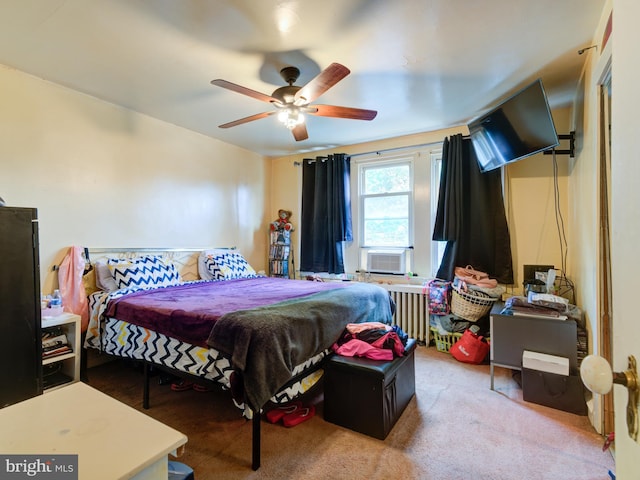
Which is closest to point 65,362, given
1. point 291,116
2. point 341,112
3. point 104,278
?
point 104,278

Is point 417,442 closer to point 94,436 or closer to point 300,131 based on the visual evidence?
point 94,436

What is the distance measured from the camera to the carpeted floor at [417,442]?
1617mm

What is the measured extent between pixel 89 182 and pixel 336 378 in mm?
2778

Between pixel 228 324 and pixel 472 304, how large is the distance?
2.51m

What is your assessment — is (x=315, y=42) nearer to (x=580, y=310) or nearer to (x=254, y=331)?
(x=254, y=331)

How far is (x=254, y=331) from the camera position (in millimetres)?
1675

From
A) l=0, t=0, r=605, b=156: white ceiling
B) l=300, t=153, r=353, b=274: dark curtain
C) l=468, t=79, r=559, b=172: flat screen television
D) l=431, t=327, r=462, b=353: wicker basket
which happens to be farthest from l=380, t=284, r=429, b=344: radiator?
l=0, t=0, r=605, b=156: white ceiling

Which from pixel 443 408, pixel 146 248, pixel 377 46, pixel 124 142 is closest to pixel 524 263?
pixel 443 408

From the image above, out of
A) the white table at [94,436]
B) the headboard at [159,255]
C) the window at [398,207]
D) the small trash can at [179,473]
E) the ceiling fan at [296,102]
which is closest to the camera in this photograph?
the white table at [94,436]

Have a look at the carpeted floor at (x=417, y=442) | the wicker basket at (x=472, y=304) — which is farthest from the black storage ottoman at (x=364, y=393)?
the wicker basket at (x=472, y=304)

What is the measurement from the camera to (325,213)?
439 cm

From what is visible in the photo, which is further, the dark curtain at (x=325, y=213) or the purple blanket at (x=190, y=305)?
the dark curtain at (x=325, y=213)

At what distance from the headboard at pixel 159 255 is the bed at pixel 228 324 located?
20 millimetres

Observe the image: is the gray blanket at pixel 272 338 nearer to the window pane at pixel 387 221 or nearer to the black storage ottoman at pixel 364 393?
the black storage ottoman at pixel 364 393
